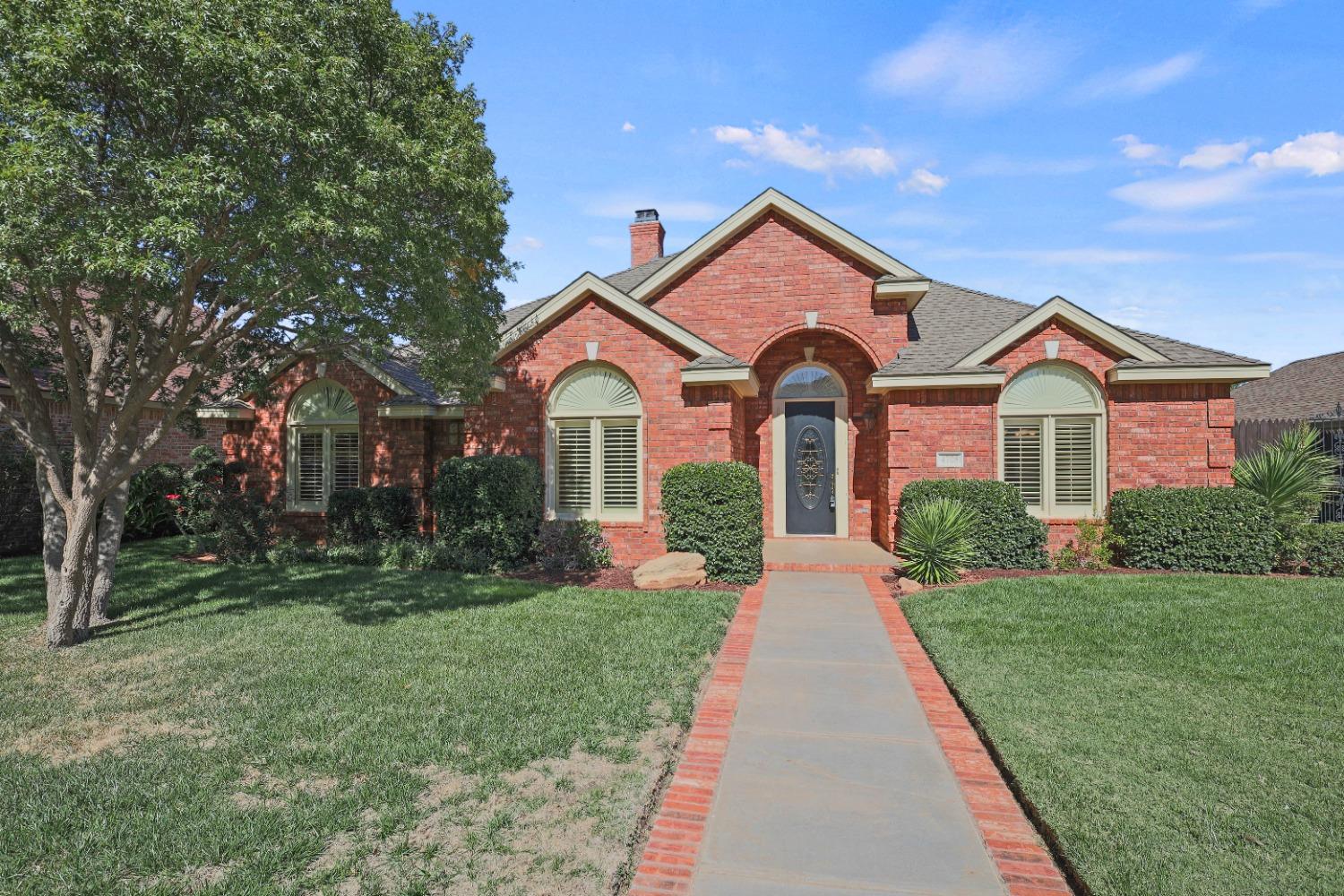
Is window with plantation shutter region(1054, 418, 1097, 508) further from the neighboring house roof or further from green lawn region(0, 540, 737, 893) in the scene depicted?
the neighboring house roof

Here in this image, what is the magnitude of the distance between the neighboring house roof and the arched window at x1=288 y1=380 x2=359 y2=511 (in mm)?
21793

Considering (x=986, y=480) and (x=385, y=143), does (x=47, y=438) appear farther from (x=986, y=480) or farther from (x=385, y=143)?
(x=986, y=480)

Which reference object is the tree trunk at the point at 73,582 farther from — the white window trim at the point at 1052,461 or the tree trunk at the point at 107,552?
the white window trim at the point at 1052,461

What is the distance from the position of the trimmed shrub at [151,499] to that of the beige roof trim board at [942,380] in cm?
1458

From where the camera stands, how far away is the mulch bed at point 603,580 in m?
9.63

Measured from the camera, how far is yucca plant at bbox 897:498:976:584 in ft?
31.1

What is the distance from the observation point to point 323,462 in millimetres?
13672

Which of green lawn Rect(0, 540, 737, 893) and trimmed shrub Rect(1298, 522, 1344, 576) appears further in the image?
trimmed shrub Rect(1298, 522, 1344, 576)

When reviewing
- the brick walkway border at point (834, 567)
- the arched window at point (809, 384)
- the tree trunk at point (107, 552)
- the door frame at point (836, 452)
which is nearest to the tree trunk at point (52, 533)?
the tree trunk at point (107, 552)

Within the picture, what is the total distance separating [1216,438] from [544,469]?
35.8 ft

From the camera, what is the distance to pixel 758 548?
10.1 metres

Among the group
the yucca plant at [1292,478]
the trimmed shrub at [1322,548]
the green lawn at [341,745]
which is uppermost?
the yucca plant at [1292,478]

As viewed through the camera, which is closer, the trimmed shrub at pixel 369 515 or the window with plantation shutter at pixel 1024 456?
the window with plantation shutter at pixel 1024 456

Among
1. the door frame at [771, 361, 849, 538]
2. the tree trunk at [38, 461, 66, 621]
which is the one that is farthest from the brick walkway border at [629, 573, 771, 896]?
the door frame at [771, 361, 849, 538]
